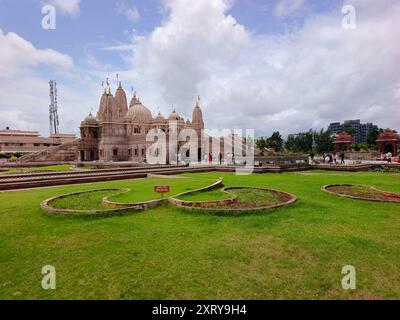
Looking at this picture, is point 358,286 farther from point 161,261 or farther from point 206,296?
point 161,261

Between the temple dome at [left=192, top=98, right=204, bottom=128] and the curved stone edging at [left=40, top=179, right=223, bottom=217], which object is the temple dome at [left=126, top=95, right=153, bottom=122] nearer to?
the temple dome at [left=192, top=98, right=204, bottom=128]

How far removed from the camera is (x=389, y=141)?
42875mm

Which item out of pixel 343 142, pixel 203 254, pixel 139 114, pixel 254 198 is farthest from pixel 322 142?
pixel 203 254

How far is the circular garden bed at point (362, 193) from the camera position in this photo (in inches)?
452

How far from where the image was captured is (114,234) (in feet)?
24.1

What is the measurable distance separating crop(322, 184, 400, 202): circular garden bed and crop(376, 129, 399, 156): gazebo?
3477 cm

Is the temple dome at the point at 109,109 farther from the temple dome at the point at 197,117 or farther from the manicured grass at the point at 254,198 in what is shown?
the manicured grass at the point at 254,198

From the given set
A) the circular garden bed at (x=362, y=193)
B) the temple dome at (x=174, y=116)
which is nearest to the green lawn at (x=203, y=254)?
the circular garden bed at (x=362, y=193)

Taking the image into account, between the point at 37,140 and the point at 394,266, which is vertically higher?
the point at 37,140

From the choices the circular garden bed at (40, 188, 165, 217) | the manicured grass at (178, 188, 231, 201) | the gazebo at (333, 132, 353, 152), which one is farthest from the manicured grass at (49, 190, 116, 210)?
the gazebo at (333, 132, 353, 152)

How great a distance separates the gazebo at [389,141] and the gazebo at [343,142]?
4.52 m

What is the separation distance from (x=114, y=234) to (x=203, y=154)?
40050mm

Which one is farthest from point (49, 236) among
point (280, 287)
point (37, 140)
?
point (37, 140)
